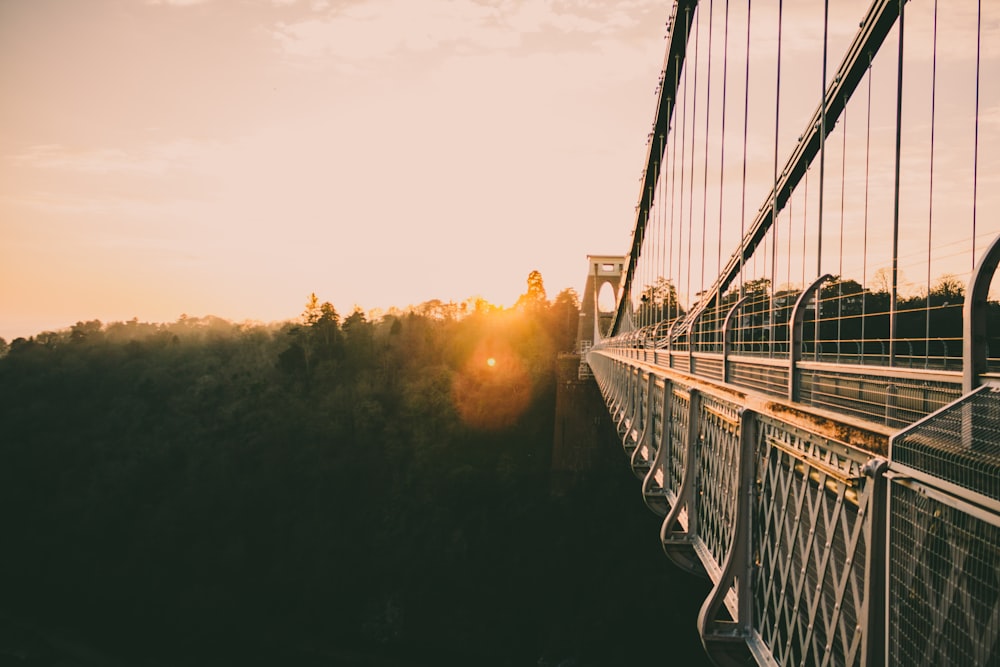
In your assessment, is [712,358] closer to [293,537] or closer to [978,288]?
[978,288]

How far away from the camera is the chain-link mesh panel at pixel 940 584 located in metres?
1.51

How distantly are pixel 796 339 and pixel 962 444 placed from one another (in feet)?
6.27

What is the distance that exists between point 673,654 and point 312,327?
33868 mm

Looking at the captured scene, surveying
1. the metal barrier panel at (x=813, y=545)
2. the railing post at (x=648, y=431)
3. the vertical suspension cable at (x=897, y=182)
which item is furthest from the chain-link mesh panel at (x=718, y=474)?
the railing post at (x=648, y=431)

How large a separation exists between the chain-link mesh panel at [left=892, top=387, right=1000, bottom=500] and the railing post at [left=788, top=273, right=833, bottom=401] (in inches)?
61.5

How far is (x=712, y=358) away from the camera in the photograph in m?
5.31

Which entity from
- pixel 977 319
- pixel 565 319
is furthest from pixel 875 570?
pixel 565 319

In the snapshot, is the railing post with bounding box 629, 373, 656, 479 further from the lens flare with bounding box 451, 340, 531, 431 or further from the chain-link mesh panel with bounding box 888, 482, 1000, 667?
the lens flare with bounding box 451, 340, 531, 431

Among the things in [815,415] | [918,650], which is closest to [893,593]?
[918,650]

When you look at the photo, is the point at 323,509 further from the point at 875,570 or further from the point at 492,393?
the point at 875,570

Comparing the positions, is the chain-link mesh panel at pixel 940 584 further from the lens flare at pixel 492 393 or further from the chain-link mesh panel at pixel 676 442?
the lens flare at pixel 492 393

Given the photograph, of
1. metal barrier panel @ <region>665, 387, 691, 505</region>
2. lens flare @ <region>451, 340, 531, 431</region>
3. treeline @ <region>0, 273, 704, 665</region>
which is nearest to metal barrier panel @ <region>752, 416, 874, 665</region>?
metal barrier panel @ <region>665, 387, 691, 505</region>

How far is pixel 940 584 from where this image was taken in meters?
1.69

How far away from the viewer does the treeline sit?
26.4 meters
